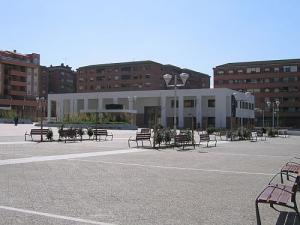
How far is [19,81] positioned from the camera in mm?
115750

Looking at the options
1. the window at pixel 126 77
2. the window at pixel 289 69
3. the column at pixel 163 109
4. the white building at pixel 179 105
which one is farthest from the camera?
the window at pixel 126 77

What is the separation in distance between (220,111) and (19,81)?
58945 millimetres

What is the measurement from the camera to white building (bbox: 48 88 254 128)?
80.2 m

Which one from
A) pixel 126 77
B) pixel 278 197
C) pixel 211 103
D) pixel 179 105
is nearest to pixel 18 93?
pixel 126 77

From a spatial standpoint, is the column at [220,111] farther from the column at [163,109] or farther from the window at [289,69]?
the window at [289,69]

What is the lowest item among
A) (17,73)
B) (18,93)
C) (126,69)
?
(18,93)

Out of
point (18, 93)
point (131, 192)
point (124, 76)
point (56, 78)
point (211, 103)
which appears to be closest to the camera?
point (131, 192)

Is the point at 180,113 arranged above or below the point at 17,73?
below

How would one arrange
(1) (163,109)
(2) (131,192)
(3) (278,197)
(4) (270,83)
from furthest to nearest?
(4) (270,83) → (1) (163,109) → (2) (131,192) → (3) (278,197)

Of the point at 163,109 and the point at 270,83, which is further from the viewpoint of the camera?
the point at 270,83

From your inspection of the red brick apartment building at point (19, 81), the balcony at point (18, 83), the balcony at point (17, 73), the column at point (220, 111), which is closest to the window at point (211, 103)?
the column at point (220, 111)

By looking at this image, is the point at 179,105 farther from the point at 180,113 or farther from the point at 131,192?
the point at 131,192

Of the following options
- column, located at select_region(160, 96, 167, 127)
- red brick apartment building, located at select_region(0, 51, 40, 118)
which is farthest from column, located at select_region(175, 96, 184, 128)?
red brick apartment building, located at select_region(0, 51, 40, 118)

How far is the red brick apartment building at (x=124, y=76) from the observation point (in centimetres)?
11906
